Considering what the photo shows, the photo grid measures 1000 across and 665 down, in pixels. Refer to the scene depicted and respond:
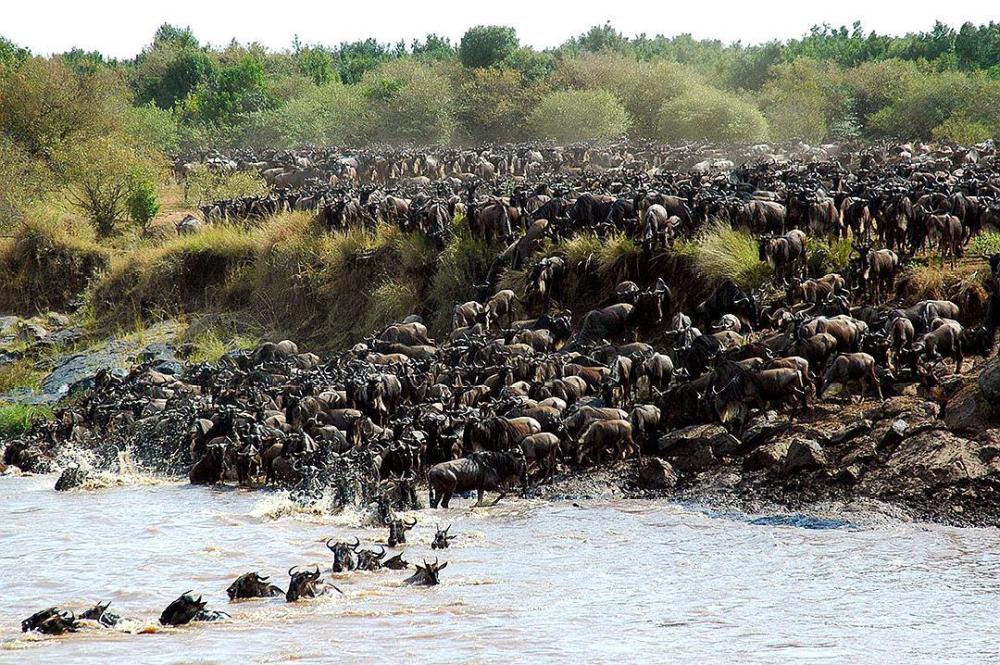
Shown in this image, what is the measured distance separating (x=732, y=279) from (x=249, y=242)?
1125cm

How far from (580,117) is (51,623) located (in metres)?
41.1

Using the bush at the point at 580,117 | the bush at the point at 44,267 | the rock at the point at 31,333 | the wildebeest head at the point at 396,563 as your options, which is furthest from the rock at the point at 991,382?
the bush at the point at 580,117

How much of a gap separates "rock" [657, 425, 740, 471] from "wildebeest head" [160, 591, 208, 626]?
557cm

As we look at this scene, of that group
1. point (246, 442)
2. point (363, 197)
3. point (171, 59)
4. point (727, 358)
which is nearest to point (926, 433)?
point (727, 358)

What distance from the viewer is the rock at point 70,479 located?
50.1ft

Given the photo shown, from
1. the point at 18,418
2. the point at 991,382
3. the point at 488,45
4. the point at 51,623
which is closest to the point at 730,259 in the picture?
the point at 991,382

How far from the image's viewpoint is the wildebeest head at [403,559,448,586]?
995cm

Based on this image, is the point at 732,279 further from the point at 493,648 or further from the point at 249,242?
the point at 249,242

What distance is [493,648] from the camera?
8414 mm

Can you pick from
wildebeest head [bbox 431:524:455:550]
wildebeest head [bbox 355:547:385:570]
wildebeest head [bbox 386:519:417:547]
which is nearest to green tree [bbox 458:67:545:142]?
wildebeest head [bbox 386:519:417:547]

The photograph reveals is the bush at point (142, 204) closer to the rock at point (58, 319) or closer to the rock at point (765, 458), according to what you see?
the rock at point (58, 319)

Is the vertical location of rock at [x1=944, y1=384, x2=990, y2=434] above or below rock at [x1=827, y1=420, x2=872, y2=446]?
above

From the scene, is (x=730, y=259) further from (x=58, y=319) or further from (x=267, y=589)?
(x=58, y=319)

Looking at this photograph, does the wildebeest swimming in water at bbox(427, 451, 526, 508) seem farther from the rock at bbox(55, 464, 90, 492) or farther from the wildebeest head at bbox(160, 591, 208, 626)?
the rock at bbox(55, 464, 90, 492)
